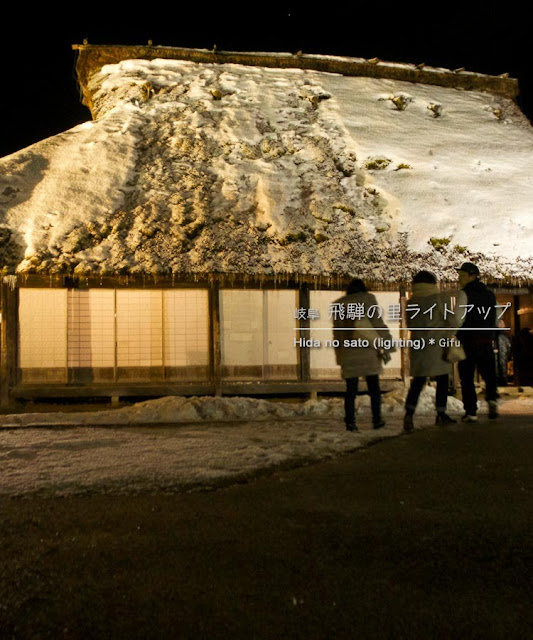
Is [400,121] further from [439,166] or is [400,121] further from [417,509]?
[417,509]

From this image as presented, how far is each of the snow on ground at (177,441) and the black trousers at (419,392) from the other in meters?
0.30

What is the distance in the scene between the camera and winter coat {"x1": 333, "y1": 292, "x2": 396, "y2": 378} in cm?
558

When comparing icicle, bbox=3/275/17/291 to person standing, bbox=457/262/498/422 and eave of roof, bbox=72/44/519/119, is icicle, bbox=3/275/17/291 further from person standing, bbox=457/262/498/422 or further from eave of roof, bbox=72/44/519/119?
eave of roof, bbox=72/44/519/119

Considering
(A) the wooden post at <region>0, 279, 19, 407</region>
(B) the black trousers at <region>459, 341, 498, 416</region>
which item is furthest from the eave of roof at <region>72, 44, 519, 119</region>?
(B) the black trousers at <region>459, 341, 498, 416</region>

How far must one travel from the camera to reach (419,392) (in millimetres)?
Result: 5508

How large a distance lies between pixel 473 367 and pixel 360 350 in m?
1.34

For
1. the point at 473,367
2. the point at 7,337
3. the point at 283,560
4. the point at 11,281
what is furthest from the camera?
the point at 7,337

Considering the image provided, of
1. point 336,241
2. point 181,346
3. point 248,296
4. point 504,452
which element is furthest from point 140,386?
point 504,452

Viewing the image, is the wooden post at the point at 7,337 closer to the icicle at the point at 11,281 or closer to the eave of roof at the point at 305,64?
the icicle at the point at 11,281

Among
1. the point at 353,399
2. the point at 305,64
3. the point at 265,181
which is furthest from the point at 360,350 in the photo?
the point at 305,64

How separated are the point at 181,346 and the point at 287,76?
346 inches

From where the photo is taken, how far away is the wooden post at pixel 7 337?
8.30m

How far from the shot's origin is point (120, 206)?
8.95 metres

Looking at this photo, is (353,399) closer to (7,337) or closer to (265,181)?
(265,181)
